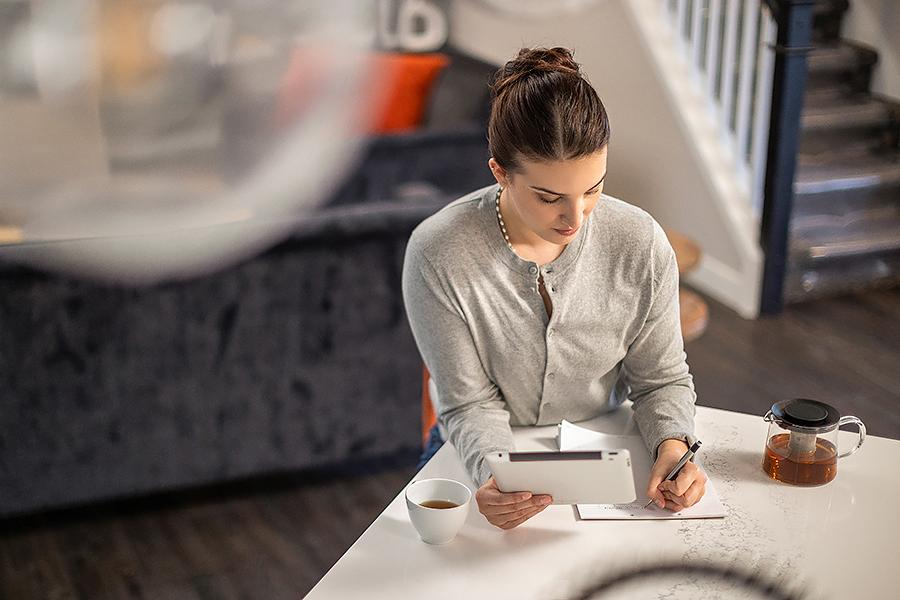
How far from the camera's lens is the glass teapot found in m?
1.38

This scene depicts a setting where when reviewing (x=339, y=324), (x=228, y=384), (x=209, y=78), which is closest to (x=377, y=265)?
(x=339, y=324)

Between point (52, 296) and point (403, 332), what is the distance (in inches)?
32.2

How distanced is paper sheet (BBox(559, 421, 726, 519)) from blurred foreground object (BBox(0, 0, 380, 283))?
1.12 meters

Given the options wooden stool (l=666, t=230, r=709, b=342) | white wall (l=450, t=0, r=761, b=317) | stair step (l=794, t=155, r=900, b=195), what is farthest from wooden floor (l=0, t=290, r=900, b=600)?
stair step (l=794, t=155, r=900, b=195)

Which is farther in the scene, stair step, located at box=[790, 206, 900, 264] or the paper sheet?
stair step, located at box=[790, 206, 900, 264]

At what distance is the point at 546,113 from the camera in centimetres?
139

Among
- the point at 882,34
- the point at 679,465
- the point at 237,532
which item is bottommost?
the point at 237,532

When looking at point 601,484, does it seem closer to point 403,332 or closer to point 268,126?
point 403,332

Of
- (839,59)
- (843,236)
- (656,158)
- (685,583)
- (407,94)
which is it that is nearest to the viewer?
(685,583)

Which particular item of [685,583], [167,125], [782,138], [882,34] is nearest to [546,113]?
[685,583]

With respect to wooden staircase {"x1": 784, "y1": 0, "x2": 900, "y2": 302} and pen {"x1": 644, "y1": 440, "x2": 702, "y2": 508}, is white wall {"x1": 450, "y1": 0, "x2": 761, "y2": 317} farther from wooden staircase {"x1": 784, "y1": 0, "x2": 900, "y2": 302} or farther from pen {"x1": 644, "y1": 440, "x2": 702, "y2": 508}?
pen {"x1": 644, "y1": 440, "x2": 702, "y2": 508}

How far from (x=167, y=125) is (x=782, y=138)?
2184 mm

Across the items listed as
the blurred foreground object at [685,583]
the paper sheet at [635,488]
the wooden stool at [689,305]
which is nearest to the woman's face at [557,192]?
the paper sheet at [635,488]

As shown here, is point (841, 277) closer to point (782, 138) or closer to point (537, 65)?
point (782, 138)
